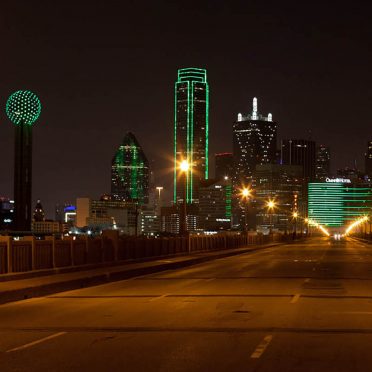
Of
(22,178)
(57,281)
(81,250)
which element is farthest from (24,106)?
(57,281)

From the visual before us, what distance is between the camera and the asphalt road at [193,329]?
1120cm

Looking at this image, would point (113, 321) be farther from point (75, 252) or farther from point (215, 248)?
point (215, 248)

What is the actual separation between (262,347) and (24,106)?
11020cm

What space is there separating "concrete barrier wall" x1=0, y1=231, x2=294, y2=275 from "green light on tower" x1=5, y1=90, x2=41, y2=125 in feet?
216

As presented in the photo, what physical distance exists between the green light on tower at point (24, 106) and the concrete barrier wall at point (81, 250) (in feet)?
216

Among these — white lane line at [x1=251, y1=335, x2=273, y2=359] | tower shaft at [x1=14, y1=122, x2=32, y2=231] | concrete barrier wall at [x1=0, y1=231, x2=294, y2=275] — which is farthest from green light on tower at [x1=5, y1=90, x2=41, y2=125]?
white lane line at [x1=251, y1=335, x2=273, y2=359]

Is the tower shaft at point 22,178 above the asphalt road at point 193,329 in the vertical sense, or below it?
above

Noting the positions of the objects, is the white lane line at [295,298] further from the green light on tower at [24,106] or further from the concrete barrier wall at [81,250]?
the green light on tower at [24,106]

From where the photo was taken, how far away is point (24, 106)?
118750 millimetres

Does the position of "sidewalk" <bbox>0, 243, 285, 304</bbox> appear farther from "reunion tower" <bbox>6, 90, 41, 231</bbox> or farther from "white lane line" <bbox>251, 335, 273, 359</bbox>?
"reunion tower" <bbox>6, 90, 41, 231</bbox>

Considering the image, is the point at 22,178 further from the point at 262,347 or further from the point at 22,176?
the point at 262,347

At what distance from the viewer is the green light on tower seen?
11844 centimetres

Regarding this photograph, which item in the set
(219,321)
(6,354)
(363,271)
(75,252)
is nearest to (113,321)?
(219,321)

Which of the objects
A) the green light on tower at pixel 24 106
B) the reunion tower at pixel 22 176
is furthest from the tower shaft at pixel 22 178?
the green light on tower at pixel 24 106
